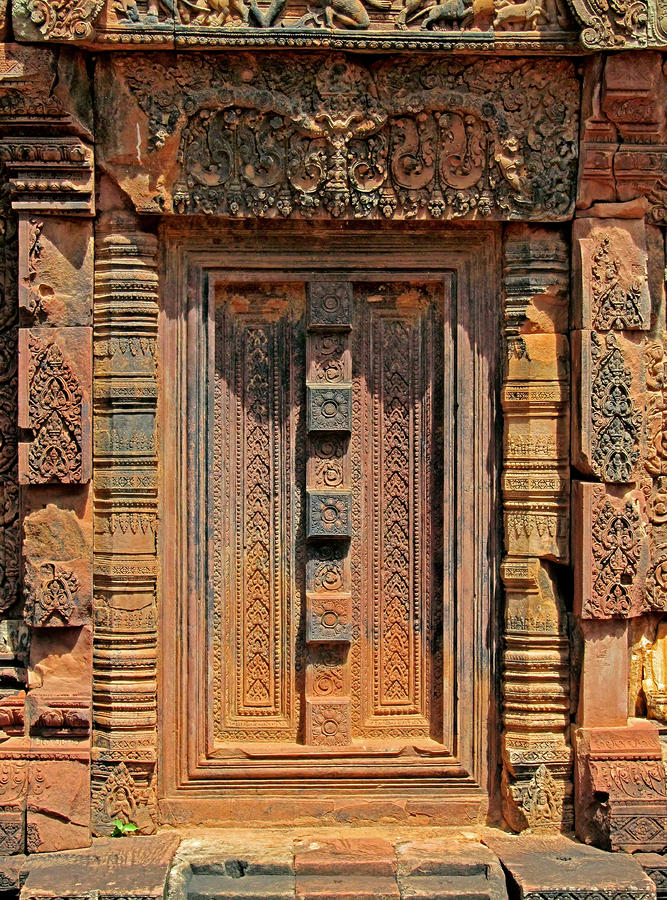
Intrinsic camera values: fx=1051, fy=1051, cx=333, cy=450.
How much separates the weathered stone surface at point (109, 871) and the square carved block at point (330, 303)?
260cm

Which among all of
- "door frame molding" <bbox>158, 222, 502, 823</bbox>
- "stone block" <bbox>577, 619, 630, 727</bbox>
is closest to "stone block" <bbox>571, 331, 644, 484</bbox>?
"door frame molding" <bbox>158, 222, 502, 823</bbox>

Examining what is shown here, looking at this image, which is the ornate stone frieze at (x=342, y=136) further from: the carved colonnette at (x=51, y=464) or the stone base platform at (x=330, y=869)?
the stone base platform at (x=330, y=869)

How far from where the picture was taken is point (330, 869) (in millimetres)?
4812

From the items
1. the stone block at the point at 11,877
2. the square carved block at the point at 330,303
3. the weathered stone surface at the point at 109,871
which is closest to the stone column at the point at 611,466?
the square carved block at the point at 330,303

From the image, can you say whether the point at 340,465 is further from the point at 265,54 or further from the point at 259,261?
the point at 265,54

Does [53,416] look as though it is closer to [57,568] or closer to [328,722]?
[57,568]

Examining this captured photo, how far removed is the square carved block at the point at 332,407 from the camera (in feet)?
17.0

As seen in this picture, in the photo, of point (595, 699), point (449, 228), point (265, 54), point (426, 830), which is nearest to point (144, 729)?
point (426, 830)

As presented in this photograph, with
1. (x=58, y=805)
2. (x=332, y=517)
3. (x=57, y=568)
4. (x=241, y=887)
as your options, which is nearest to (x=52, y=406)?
(x=57, y=568)

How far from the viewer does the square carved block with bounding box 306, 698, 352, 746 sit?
5215 millimetres

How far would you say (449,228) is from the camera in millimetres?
5172

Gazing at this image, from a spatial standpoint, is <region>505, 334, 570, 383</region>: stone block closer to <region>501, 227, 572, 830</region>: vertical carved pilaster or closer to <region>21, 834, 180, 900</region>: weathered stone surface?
<region>501, 227, 572, 830</region>: vertical carved pilaster

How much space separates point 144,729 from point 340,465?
1597 mm

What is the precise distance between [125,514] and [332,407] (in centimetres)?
113
